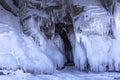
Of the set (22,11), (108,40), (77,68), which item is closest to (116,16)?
(108,40)

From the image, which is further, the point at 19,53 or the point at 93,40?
the point at 93,40

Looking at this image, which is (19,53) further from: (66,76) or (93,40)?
(93,40)

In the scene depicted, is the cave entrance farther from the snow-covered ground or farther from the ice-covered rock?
the snow-covered ground

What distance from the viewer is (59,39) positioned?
46.7 ft

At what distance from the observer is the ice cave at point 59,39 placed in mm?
11672

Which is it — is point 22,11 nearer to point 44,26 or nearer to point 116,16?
point 44,26

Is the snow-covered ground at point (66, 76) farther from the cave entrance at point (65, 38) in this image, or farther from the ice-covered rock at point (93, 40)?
the cave entrance at point (65, 38)

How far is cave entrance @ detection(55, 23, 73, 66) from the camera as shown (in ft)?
47.4

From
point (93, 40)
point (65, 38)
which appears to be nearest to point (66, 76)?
point (93, 40)

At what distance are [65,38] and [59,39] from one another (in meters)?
0.62

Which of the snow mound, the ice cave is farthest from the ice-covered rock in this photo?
the snow mound

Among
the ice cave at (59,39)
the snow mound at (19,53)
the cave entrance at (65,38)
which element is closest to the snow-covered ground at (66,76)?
the ice cave at (59,39)

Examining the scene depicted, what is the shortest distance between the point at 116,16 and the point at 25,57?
352 centimetres

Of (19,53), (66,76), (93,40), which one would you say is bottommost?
(66,76)
